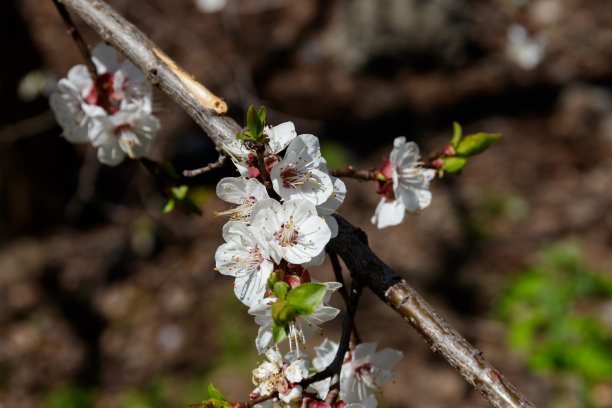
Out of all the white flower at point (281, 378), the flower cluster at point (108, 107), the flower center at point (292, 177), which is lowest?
the white flower at point (281, 378)

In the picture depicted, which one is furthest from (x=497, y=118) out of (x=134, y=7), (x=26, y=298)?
(x=26, y=298)

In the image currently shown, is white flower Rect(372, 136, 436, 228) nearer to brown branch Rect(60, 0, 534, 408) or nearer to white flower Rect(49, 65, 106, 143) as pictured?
brown branch Rect(60, 0, 534, 408)

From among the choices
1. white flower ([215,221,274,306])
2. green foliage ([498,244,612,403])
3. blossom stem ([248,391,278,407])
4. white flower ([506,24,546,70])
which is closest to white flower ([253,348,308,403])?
blossom stem ([248,391,278,407])

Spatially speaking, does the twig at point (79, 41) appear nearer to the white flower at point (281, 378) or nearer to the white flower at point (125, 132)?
the white flower at point (125, 132)

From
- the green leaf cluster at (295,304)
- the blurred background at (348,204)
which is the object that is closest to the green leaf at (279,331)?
the green leaf cluster at (295,304)

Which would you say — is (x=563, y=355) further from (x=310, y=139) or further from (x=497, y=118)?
(x=310, y=139)
